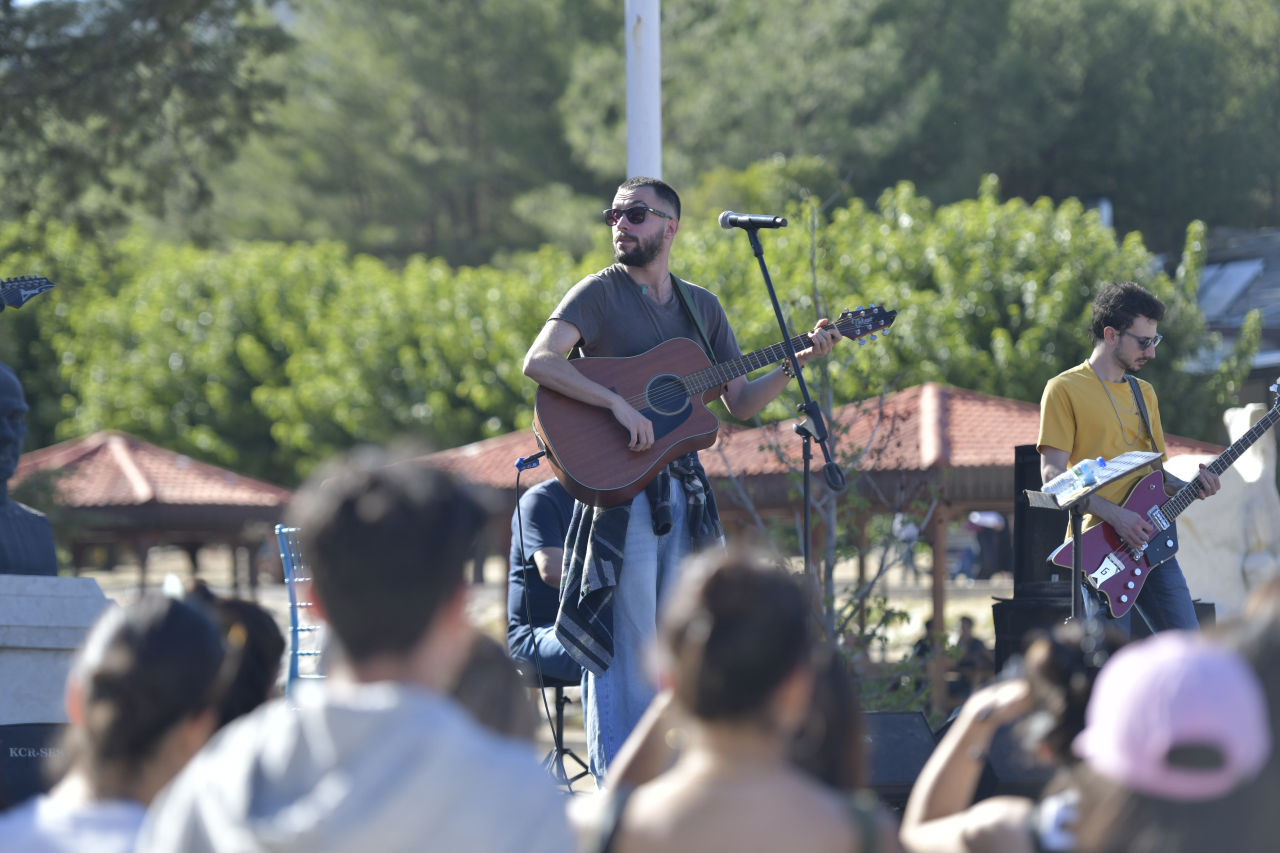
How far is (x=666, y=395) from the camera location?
14.8 feet

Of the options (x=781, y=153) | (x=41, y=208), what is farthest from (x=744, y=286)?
(x=41, y=208)

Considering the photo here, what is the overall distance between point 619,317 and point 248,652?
2.35 m

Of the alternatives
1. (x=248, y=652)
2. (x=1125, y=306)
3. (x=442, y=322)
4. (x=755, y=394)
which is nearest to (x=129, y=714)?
(x=248, y=652)

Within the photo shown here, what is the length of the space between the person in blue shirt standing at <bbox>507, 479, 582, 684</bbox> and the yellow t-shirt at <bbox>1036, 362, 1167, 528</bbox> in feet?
6.22

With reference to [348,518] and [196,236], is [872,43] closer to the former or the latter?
[196,236]

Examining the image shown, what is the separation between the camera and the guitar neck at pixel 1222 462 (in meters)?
4.96

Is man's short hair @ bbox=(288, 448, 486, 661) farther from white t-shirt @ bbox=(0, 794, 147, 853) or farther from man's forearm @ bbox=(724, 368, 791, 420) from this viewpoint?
man's forearm @ bbox=(724, 368, 791, 420)

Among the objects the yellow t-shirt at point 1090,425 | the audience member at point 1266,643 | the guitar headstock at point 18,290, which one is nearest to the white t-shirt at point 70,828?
the audience member at point 1266,643

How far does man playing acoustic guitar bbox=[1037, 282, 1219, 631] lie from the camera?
4957 millimetres

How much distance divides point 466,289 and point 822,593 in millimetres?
19594

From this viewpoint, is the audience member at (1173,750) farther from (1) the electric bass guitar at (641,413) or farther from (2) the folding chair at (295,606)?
(2) the folding chair at (295,606)

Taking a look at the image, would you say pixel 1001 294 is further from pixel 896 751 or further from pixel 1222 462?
pixel 896 751

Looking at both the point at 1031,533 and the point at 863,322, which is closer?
the point at 863,322

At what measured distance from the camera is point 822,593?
630 centimetres
